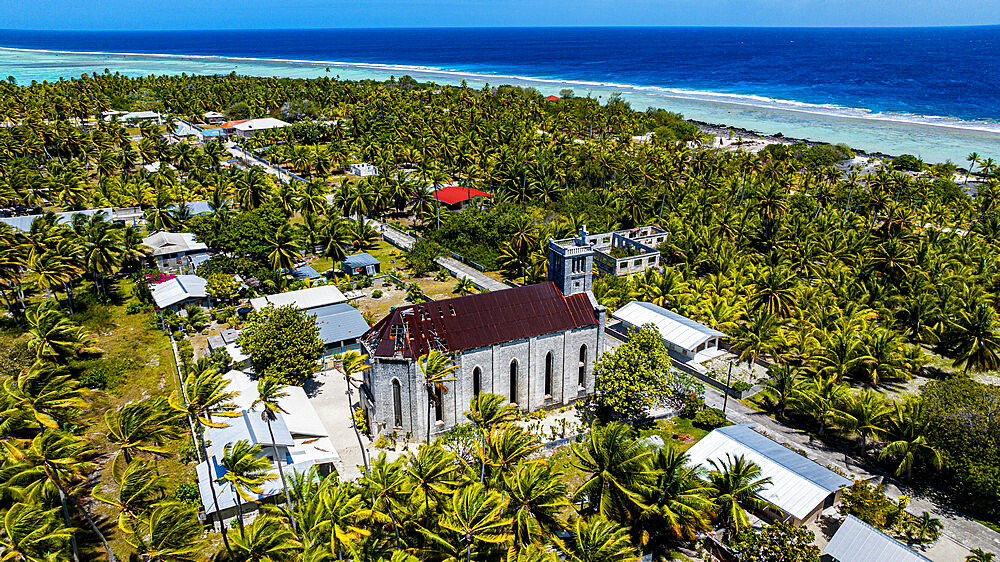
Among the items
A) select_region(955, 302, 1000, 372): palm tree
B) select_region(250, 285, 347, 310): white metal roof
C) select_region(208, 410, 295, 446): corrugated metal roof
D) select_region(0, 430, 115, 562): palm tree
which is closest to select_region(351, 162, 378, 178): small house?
select_region(250, 285, 347, 310): white metal roof

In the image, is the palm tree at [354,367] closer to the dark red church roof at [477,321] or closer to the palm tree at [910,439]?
the dark red church roof at [477,321]

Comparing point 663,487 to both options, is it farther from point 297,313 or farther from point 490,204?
point 490,204

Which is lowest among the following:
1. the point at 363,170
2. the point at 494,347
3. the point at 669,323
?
the point at 669,323

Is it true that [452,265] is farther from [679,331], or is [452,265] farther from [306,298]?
[679,331]

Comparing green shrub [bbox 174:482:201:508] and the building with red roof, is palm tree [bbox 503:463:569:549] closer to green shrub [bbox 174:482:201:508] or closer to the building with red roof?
green shrub [bbox 174:482:201:508]

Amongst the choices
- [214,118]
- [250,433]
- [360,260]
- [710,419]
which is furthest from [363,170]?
[710,419]

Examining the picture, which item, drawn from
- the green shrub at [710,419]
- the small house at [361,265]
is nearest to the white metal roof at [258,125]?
the small house at [361,265]
